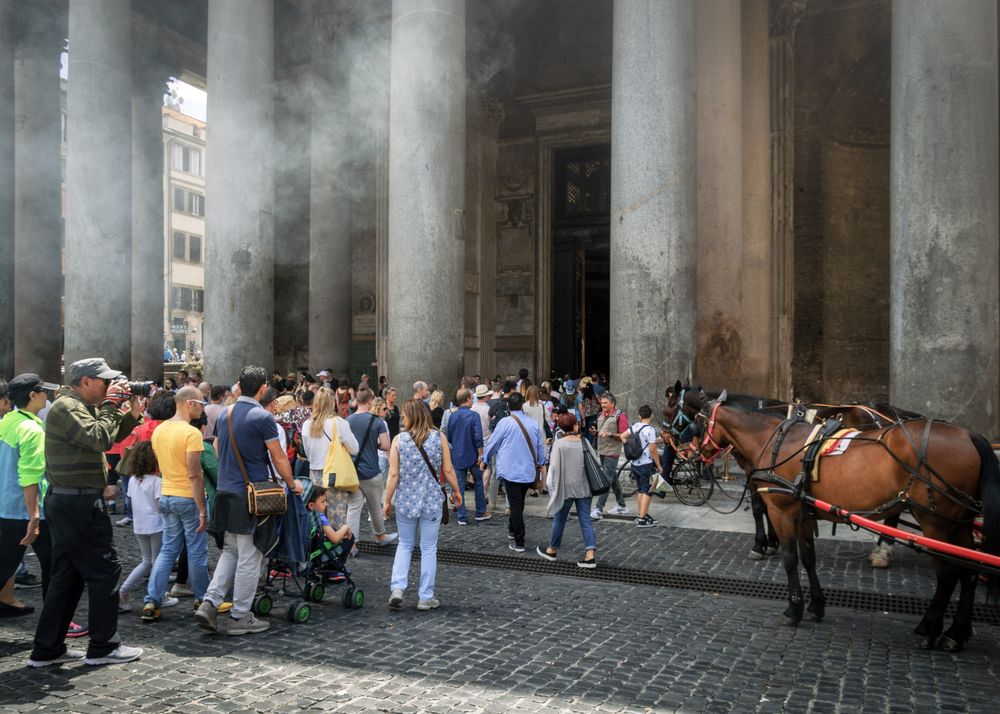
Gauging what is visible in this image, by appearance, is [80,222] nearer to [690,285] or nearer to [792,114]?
[690,285]

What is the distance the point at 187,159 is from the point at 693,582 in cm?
5184

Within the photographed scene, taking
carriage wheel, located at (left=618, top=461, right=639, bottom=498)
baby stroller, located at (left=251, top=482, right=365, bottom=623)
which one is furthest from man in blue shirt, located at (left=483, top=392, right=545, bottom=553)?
carriage wheel, located at (left=618, top=461, right=639, bottom=498)

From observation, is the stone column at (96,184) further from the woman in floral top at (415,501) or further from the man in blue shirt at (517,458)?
the woman in floral top at (415,501)

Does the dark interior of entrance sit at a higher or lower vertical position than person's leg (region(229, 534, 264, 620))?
higher

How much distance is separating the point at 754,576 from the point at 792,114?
12415 mm

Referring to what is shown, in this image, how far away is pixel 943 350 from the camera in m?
9.95

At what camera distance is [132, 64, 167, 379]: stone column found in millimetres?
19922

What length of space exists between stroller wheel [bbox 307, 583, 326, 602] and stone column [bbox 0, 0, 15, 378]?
1394 cm

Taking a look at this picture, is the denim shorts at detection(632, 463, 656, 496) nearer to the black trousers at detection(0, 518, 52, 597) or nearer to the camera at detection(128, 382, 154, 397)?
the camera at detection(128, 382, 154, 397)

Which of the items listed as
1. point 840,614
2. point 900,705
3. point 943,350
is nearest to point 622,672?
point 900,705

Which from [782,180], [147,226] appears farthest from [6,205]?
[782,180]

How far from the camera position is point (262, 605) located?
19.0 feet

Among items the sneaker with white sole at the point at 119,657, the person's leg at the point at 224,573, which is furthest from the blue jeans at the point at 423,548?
the sneaker with white sole at the point at 119,657

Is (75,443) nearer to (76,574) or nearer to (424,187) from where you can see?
(76,574)
